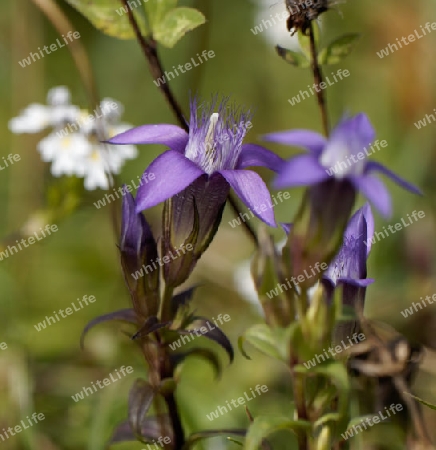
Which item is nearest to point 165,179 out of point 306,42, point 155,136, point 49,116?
point 155,136

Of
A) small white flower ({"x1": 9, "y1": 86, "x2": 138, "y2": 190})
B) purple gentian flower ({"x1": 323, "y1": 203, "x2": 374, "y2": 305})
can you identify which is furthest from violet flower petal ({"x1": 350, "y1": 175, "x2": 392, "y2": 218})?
small white flower ({"x1": 9, "y1": 86, "x2": 138, "y2": 190})

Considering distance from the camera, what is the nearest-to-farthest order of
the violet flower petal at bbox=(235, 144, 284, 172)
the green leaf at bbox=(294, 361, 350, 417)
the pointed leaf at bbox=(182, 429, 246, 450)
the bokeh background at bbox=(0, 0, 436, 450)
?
the green leaf at bbox=(294, 361, 350, 417) < the violet flower petal at bbox=(235, 144, 284, 172) < the pointed leaf at bbox=(182, 429, 246, 450) < the bokeh background at bbox=(0, 0, 436, 450)

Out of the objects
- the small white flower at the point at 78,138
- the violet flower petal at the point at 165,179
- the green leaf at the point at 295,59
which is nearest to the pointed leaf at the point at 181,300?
the violet flower petal at the point at 165,179

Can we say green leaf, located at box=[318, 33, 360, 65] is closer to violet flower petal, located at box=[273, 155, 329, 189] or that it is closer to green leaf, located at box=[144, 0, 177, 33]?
green leaf, located at box=[144, 0, 177, 33]

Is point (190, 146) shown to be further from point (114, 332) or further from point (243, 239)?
point (243, 239)

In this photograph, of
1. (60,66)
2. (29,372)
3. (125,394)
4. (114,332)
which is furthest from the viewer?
(60,66)

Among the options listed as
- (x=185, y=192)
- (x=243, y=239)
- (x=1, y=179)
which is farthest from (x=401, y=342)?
(x=1, y=179)

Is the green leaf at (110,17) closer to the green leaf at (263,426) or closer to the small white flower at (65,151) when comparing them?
the small white flower at (65,151)
